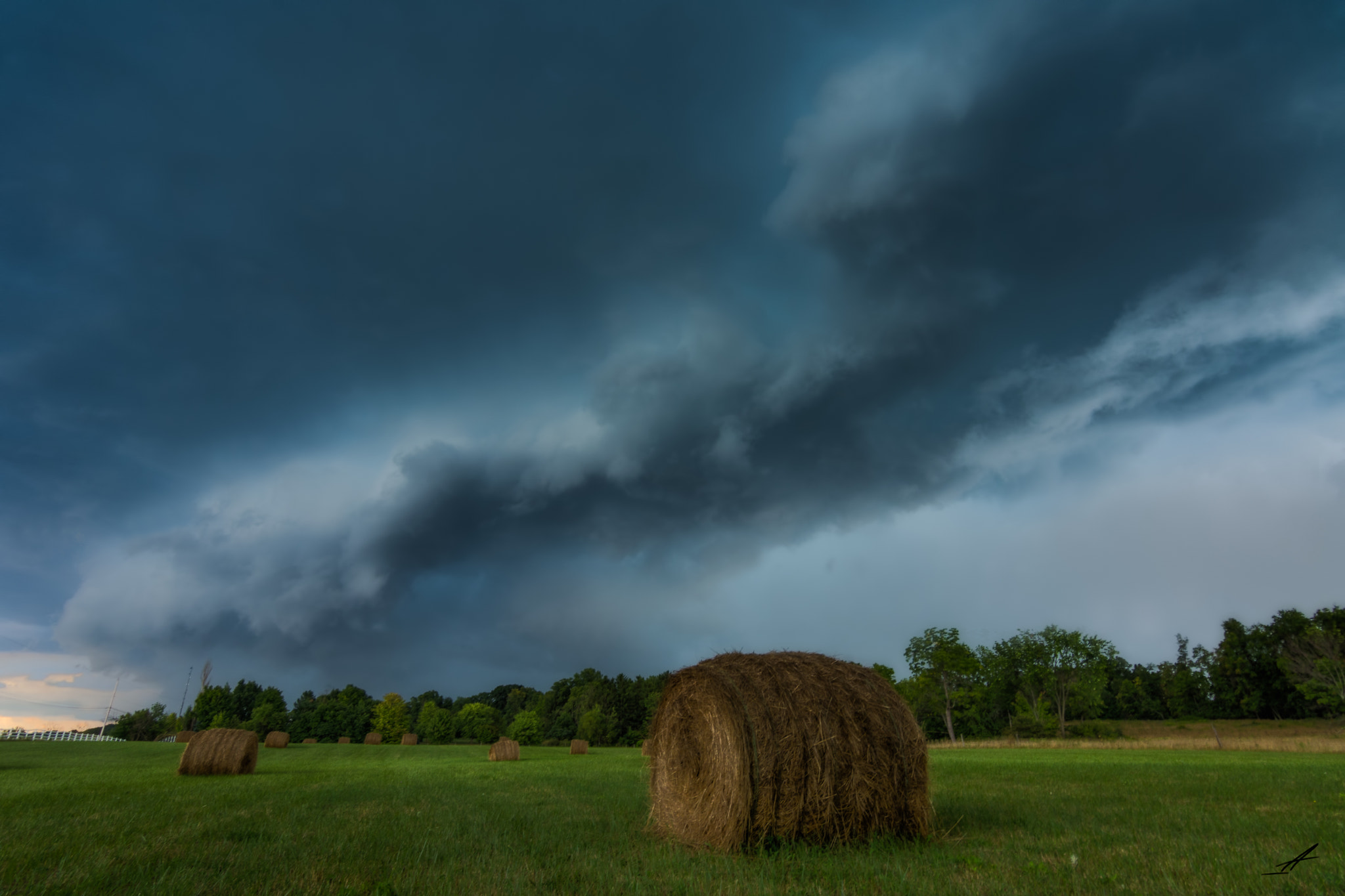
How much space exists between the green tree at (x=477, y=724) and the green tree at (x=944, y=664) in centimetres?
6623

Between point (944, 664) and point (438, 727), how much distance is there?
76741 mm

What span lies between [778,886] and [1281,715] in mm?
121674

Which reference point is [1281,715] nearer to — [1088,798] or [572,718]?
[572,718]

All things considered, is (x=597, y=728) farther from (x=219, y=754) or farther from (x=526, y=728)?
(x=219, y=754)

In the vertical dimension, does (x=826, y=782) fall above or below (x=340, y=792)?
above

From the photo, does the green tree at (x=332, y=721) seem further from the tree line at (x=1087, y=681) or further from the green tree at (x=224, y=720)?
the tree line at (x=1087, y=681)

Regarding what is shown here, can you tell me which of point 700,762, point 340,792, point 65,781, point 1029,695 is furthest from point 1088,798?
point 1029,695

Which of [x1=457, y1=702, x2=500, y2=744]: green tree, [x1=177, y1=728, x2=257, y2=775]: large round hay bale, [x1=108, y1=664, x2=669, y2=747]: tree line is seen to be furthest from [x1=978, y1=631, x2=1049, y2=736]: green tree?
[x1=177, y1=728, x2=257, y2=775]: large round hay bale

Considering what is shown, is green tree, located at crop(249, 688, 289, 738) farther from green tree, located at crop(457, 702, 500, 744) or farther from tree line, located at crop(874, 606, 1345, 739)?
tree line, located at crop(874, 606, 1345, 739)

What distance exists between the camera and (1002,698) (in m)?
94.9

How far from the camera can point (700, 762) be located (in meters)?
9.25

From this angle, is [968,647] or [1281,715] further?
[1281,715]

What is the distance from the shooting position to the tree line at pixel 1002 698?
8006cm

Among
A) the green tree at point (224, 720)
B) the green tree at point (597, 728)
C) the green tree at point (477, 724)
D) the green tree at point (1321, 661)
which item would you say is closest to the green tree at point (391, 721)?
the green tree at point (477, 724)
